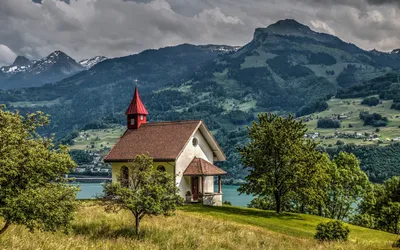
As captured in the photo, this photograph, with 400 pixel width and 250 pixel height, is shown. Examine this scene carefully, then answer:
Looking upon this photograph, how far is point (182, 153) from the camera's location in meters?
46.0

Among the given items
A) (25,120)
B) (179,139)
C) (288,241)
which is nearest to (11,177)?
(25,120)

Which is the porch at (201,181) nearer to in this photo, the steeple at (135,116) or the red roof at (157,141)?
the red roof at (157,141)

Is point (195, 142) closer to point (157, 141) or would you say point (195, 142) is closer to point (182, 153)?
point (182, 153)

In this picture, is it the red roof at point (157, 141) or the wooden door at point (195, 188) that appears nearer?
the red roof at point (157, 141)

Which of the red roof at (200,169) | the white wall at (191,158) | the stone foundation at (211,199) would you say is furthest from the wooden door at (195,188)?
the red roof at (200,169)

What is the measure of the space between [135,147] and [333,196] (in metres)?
27.2

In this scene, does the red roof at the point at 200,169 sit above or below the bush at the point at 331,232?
above

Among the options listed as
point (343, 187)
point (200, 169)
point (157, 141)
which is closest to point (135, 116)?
point (157, 141)

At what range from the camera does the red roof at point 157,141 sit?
45.8 meters

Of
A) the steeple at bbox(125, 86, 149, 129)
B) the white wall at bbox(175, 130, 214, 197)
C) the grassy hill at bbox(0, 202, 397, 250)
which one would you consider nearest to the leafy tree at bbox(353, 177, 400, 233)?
the white wall at bbox(175, 130, 214, 197)

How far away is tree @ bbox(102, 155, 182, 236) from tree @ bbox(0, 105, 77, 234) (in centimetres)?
700

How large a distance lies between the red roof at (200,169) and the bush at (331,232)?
16925mm

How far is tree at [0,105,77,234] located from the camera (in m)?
16.4

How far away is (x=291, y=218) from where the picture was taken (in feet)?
138
